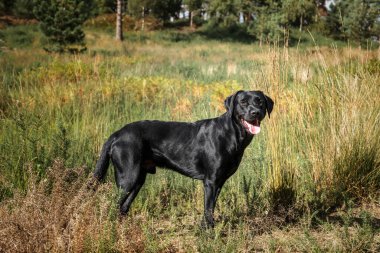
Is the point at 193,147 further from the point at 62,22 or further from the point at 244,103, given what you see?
the point at 62,22

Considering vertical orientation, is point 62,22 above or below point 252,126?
above

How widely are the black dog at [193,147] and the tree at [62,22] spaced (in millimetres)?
17876

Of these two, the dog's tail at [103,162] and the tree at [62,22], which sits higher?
the tree at [62,22]

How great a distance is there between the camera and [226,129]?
3438mm

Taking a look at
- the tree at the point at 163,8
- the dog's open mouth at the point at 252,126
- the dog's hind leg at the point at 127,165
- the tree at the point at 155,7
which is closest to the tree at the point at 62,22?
the dog's hind leg at the point at 127,165

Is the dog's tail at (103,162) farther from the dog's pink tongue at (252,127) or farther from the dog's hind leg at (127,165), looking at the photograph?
the dog's pink tongue at (252,127)

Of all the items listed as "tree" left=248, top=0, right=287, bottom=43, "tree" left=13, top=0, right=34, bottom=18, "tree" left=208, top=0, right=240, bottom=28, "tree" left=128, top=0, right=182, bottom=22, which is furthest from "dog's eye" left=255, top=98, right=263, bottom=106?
"tree" left=128, top=0, right=182, bottom=22

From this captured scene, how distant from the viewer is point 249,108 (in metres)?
3.31

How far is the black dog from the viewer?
3357 mm

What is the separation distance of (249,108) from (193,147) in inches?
24.9

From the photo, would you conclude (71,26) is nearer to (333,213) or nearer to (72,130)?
(72,130)

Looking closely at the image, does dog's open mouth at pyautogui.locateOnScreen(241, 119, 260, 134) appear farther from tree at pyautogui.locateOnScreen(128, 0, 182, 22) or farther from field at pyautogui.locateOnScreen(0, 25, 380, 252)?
tree at pyautogui.locateOnScreen(128, 0, 182, 22)

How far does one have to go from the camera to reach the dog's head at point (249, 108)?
329 centimetres

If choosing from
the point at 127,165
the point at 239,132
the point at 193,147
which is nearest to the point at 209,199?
the point at 193,147
